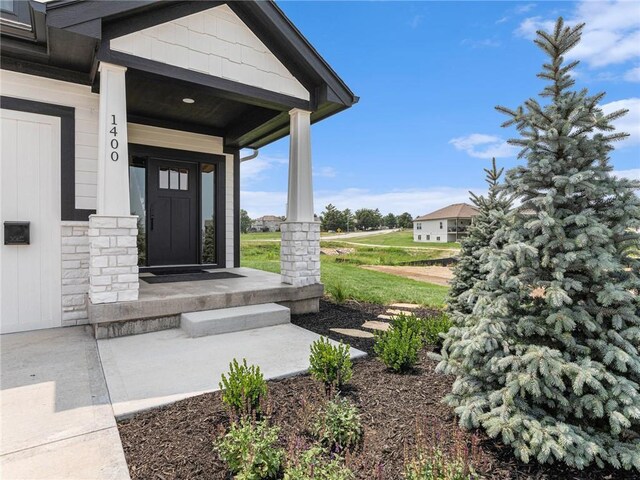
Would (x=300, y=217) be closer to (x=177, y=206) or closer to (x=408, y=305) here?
(x=408, y=305)

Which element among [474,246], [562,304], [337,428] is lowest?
[337,428]

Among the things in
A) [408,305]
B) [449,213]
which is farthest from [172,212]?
[449,213]

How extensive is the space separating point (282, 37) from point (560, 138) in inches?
173

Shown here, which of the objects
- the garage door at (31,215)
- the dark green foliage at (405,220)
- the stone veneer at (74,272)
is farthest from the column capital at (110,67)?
the dark green foliage at (405,220)

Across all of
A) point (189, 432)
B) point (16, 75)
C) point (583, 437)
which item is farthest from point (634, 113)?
point (16, 75)

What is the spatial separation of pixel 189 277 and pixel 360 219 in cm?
5552

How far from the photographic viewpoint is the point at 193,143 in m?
7.06

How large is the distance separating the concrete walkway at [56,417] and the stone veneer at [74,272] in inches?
36.3

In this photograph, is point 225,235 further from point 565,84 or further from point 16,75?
point 565,84

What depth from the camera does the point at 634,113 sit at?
81.2 inches

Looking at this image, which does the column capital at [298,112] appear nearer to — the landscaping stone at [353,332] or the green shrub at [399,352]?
the landscaping stone at [353,332]

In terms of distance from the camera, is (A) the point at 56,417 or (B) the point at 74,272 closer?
(A) the point at 56,417

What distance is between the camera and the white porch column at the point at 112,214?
13.2 feet

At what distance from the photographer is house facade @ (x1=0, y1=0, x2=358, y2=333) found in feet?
13.3
